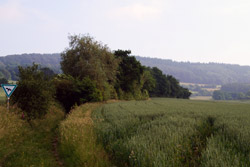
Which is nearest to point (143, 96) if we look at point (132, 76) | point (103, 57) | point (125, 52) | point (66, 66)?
point (132, 76)

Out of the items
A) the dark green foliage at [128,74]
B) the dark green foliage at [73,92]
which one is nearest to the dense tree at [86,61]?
the dark green foliage at [73,92]

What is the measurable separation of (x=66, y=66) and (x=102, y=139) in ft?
101

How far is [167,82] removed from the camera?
290 ft

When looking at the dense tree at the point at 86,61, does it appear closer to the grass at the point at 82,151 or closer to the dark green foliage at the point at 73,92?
the dark green foliage at the point at 73,92

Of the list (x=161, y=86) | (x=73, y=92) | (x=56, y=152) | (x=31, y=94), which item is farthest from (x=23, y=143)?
(x=161, y=86)

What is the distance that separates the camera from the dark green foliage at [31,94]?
48.4ft

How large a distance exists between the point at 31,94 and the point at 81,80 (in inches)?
781

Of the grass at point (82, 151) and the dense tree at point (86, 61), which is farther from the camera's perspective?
the dense tree at point (86, 61)

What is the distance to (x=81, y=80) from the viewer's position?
35.0 metres

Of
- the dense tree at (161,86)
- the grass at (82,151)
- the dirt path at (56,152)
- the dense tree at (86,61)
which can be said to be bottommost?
the dense tree at (161,86)

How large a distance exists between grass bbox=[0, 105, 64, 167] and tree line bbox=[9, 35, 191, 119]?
5.86 feet

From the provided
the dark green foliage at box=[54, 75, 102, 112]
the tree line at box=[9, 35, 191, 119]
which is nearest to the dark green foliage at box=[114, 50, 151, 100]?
the tree line at box=[9, 35, 191, 119]

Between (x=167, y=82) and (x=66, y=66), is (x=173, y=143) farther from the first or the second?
(x=167, y=82)

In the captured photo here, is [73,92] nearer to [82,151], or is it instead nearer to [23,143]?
[23,143]
